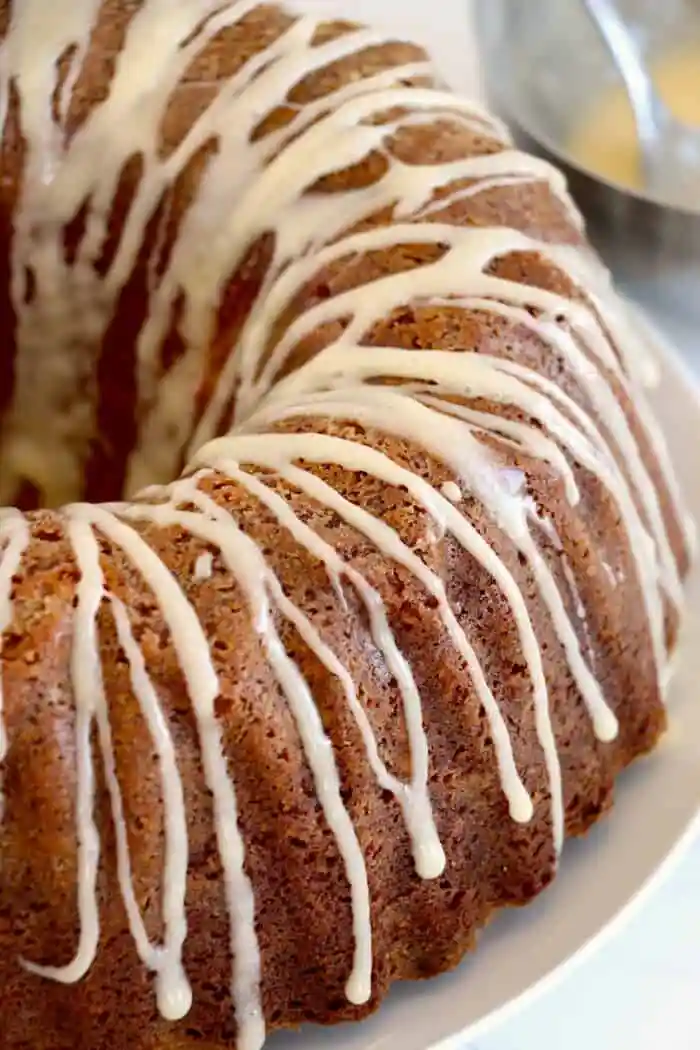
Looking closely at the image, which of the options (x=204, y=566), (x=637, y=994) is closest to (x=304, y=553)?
(x=204, y=566)

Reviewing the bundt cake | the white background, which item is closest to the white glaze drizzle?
the bundt cake

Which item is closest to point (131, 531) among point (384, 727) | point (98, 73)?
point (384, 727)

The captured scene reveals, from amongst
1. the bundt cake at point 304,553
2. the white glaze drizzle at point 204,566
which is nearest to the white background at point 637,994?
the bundt cake at point 304,553

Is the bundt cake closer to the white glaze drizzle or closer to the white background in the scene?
the white glaze drizzle

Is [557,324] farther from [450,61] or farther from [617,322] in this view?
[450,61]

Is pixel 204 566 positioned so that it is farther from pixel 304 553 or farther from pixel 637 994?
pixel 637 994

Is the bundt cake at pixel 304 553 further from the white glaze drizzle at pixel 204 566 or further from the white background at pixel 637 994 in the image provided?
the white background at pixel 637 994
